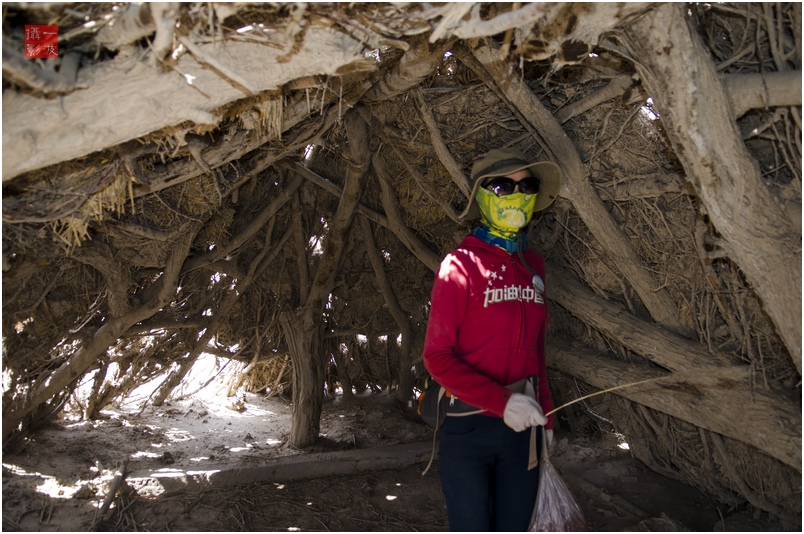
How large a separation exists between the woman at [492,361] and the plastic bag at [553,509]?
1.9 inches

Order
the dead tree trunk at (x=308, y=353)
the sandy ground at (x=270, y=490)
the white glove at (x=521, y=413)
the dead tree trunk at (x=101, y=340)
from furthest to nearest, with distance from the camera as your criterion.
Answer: the dead tree trunk at (x=308, y=353) → the dead tree trunk at (x=101, y=340) → the sandy ground at (x=270, y=490) → the white glove at (x=521, y=413)

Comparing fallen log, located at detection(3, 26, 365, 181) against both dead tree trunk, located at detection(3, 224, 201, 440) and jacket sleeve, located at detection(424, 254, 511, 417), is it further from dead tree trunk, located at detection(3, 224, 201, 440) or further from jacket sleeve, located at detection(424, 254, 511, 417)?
dead tree trunk, located at detection(3, 224, 201, 440)

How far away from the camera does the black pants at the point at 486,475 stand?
1.79m

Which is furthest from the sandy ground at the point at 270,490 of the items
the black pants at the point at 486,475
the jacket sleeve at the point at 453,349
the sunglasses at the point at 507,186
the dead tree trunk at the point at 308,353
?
the sunglasses at the point at 507,186

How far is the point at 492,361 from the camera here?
189 centimetres

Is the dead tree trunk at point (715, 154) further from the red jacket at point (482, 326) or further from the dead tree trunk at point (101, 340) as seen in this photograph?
the dead tree trunk at point (101, 340)

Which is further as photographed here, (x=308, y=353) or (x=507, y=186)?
(x=308, y=353)

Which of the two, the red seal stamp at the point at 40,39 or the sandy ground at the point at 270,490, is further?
the sandy ground at the point at 270,490

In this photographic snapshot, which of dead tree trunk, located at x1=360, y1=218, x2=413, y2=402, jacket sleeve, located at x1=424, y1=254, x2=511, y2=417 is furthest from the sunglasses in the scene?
dead tree trunk, located at x1=360, y1=218, x2=413, y2=402

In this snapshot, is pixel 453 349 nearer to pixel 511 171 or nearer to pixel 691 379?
pixel 511 171

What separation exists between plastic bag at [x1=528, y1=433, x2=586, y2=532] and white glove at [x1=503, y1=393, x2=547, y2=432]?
1.08 feet

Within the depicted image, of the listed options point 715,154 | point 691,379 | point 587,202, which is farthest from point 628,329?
point 715,154

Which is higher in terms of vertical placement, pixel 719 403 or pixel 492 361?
pixel 492 361

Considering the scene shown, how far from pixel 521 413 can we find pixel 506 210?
0.83 m
